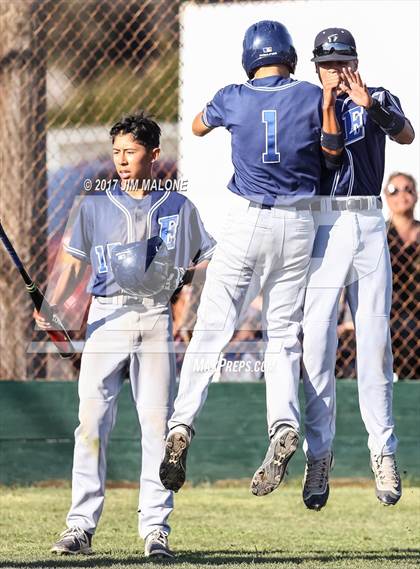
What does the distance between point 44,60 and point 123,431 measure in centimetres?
284

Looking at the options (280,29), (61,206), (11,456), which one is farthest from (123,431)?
(280,29)

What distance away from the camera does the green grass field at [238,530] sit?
7750mm

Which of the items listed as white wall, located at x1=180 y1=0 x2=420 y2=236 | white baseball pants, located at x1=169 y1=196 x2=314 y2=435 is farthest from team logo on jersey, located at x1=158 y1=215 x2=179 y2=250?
white wall, located at x1=180 y1=0 x2=420 y2=236

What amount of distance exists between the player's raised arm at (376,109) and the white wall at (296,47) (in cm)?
276

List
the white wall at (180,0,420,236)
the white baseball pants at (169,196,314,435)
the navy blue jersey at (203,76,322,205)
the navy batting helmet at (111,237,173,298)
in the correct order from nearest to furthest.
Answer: the navy blue jersey at (203,76,322,205) → the white baseball pants at (169,196,314,435) → the navy batting helmet at (111,237,173,298) → the white wall at (180,0,420,236)

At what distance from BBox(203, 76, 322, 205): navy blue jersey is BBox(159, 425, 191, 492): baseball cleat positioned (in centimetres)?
119

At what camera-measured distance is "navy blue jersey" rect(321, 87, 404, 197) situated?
712 centimetres

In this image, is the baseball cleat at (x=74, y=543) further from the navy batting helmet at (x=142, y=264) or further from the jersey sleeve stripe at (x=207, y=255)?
the jersey sleeve stripe at (x=207, y=255)

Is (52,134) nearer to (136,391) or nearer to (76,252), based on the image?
(76,252)

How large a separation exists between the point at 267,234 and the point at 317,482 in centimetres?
126

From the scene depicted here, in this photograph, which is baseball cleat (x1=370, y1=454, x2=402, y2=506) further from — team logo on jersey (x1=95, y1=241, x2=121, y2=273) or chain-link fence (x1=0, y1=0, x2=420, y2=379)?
chain-link fence (x1=0, y1=0, x2=420, y2=379)

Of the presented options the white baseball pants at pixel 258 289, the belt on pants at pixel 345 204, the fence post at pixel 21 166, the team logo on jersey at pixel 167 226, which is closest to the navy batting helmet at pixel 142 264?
the team logo on jersey at pixel 167 226

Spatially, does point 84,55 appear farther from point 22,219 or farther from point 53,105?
point 22,219

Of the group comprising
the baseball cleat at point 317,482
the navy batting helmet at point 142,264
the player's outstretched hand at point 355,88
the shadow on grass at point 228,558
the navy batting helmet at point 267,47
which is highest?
the navy batting helmet at point 267,47
